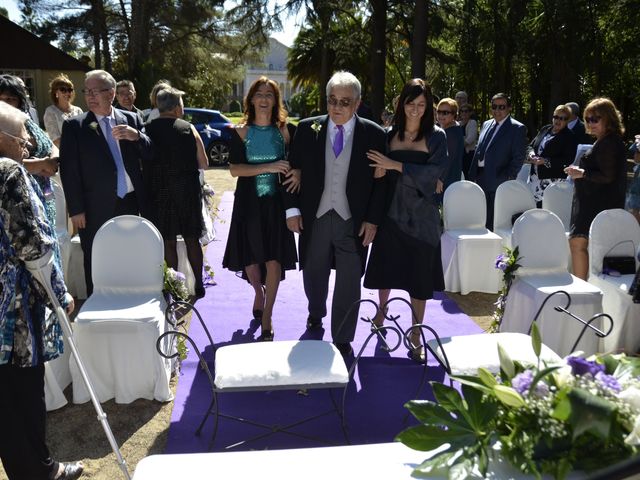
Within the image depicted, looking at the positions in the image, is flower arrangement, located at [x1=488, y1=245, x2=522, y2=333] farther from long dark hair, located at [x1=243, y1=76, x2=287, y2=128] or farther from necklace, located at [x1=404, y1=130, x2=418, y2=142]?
long dark hair, located at [x1=243, y1=76, x2=287, y2=128]

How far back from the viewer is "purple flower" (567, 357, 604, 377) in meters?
1.77

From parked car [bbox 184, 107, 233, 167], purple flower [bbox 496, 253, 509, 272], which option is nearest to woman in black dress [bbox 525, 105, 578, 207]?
purple flower [bbox 496, 253, 509, 272]

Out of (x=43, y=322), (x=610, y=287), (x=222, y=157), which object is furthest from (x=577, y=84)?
(x=43, y=322)

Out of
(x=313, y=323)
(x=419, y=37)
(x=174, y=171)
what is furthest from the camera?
(x=419, y=37)

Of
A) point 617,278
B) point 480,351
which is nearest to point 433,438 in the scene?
point 480,351

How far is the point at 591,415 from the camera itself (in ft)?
5.31

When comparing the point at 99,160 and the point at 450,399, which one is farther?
the point at 99,160

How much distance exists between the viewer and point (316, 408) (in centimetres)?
380

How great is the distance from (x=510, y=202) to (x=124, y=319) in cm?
417

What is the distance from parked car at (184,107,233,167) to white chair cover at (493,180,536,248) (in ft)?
38.8

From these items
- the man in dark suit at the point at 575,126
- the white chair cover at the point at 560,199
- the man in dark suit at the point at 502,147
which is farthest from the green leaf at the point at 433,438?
the man in dark suit at the point at 575,126

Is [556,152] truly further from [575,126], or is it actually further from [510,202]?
[510,202]

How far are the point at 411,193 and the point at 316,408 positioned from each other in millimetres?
1513

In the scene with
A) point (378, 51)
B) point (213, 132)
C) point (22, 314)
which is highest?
point (378, 51)
